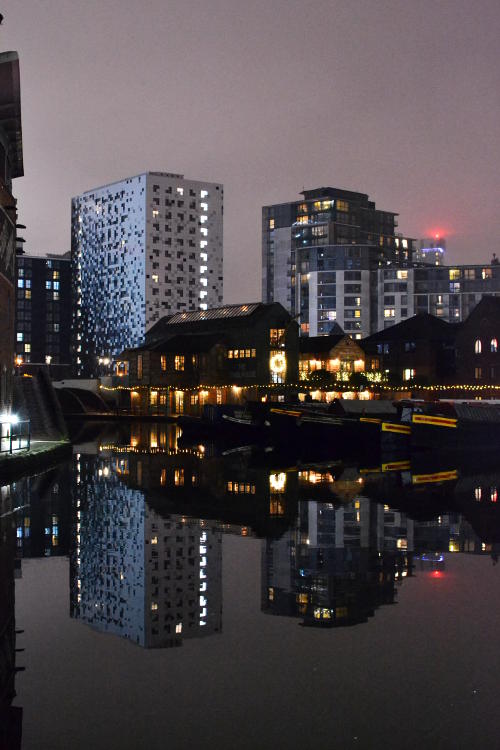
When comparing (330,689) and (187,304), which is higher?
(187,304)

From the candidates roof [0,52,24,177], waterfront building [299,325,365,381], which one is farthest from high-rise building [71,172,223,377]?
roof [0,52,24,177]

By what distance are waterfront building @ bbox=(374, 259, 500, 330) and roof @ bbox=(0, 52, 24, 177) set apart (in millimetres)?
126459

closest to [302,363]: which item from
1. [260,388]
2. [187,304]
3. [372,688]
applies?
[260,388]

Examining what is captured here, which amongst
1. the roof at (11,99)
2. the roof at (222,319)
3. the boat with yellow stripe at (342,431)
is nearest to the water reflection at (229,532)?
the boat with yellow stripe at (342,431)

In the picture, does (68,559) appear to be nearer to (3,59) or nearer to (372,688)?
(372,688)

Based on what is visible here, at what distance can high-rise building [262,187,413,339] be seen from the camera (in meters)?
171

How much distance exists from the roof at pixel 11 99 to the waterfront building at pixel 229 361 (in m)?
49.8

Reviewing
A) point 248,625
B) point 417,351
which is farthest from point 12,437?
point 417,351

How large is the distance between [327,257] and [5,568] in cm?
16403

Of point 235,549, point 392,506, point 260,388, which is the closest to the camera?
point 235,549

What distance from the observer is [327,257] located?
175 m

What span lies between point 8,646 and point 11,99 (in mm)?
37529

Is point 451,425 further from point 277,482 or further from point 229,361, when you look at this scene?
point 229,361

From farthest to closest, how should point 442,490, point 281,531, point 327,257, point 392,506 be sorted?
point 327,257 → point 442,490 → point 392,506 → point 281,531
